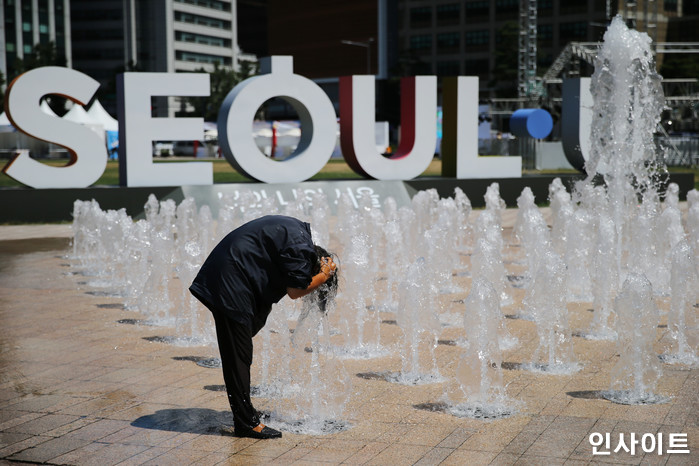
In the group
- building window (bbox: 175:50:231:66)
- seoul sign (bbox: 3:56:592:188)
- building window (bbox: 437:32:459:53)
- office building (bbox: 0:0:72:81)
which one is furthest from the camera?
building window (bbox: 175:50:231:66)

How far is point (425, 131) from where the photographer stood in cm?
1928

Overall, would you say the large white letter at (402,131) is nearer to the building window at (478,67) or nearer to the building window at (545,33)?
the building window at (545,33)

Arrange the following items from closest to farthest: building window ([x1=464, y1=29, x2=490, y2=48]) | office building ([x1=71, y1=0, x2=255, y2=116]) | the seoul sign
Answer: the seoul sign
building window ([x1=464, y1=29, x2=490, y2=48])
office building ([x1=71, y1=0, x2=255, y2=116])

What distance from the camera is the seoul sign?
54.7 feet

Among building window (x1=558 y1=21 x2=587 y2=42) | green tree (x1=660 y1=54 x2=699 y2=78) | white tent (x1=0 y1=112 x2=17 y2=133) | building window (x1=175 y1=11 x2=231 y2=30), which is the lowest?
white tent (x1=0 y1=112 x2=17 y2=133)

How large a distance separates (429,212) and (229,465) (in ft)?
38.0

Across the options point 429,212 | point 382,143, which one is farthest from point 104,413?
point 382,143

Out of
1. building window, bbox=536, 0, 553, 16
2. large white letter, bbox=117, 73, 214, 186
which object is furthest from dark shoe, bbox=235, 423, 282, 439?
building window, bbox=536, 0, 553, 16

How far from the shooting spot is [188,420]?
5.47 metres

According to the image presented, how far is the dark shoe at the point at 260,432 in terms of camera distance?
16.8 feet

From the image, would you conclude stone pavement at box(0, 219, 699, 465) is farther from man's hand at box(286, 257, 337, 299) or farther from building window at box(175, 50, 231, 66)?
building window at box(175, 50, 231, 66)

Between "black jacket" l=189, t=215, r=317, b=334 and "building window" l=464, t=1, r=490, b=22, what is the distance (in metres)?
82.6

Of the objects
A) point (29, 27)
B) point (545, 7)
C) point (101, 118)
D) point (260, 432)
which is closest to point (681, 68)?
point (545, 7)

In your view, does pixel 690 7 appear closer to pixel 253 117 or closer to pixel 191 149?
pixel 191 149
